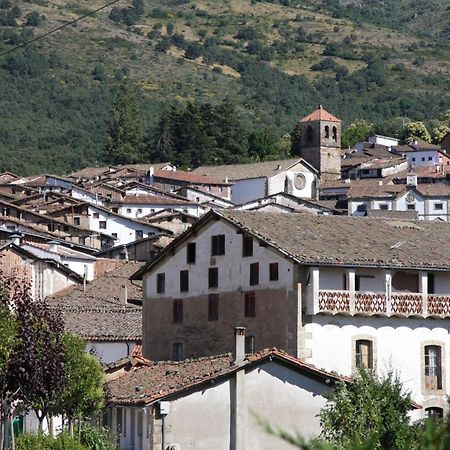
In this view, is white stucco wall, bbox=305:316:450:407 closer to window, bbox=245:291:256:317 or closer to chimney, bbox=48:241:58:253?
window, bbox=245:291:256:317

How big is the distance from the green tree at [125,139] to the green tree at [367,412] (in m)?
140

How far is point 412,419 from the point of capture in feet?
145

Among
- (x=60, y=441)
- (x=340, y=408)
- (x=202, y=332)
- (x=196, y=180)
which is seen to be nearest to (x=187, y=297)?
(x=202, y=332)

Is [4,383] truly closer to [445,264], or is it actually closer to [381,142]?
[445,264]

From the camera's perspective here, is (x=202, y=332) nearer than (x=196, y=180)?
Yes

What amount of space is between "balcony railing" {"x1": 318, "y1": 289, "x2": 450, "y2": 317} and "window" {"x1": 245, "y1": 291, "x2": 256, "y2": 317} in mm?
2393

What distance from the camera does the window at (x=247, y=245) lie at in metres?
47.5

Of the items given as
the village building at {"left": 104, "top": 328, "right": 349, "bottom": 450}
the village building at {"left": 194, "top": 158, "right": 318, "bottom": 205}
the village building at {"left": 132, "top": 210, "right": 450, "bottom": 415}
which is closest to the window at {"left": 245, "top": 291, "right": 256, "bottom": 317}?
the village building at {"left": 132, "top": 210, "right": 450, "bottom": 415}

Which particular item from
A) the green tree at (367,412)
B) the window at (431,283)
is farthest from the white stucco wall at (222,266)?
the green tree at (367,412)

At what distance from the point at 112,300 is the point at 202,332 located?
15.2 metres

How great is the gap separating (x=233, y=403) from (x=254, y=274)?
24.9 feet

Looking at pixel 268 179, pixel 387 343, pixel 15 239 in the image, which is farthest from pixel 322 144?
pixel 387 343

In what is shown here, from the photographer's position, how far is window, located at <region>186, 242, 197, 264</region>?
4988cm

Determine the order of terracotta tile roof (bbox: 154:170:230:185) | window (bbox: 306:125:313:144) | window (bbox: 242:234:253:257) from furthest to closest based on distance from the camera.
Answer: window (bbox: 306:125:313:144) → terracotta tile roof (bbox: 154:170:230:185) → window (bbox: 242:234:253:257)
